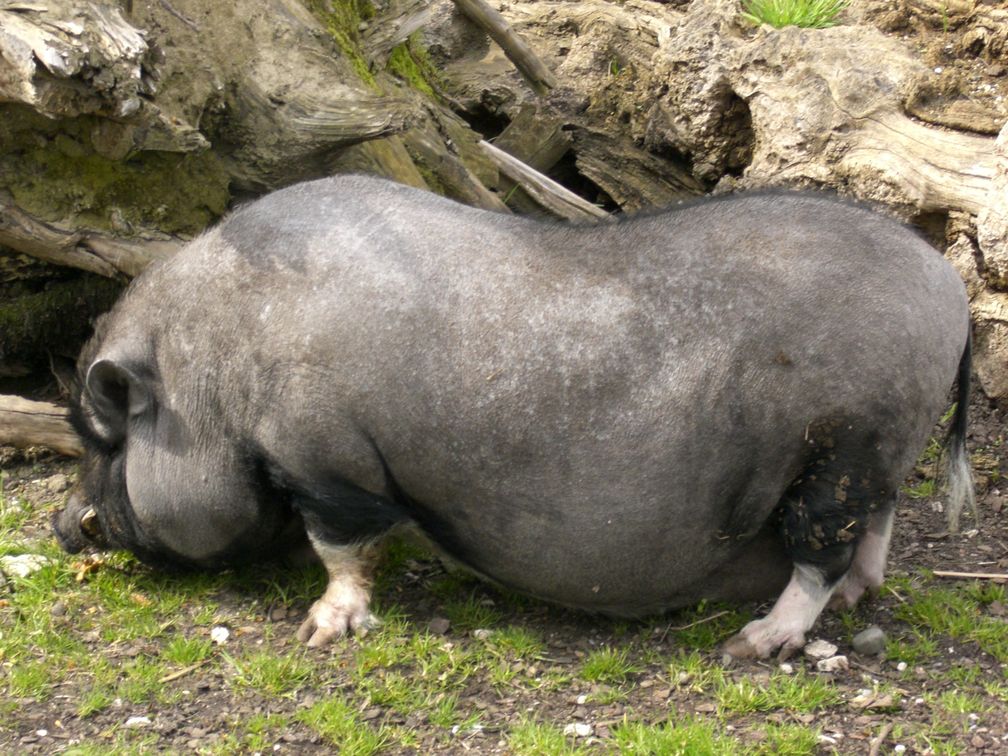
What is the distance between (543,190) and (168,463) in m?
2.75

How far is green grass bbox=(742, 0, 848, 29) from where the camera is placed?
636 centimetres

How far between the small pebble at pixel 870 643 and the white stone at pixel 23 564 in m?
3.13

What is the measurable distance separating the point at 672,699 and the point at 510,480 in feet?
2.94

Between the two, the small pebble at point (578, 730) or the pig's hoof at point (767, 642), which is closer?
the small pebble at point (578, 730)

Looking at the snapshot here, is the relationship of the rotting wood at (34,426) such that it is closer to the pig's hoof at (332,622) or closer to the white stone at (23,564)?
the white stone at (23,564)

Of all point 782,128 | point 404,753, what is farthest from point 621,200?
point 404,753

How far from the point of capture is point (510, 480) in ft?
14.5

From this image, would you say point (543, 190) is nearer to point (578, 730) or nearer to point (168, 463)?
point (168, 463)

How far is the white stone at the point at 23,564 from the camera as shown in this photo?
5180 mm

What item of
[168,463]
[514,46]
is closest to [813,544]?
[168,463]

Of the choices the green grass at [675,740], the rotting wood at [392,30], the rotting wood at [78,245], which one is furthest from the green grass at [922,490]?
the rotting wood at [78,245]

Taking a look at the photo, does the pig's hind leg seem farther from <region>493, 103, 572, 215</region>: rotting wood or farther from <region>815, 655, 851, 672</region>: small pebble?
<region>493, 103, 572, 215</region>: rotting wood

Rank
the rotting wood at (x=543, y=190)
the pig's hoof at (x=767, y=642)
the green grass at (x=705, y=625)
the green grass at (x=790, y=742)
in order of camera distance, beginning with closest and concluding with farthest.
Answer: the green grass at (x=790, y=742) → the pig's hoof at (x=767, y=642) → the green grass at (x=705, y=625) → the rotting wood at (x=543, y=190)

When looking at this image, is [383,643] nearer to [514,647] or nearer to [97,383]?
[514,647]
